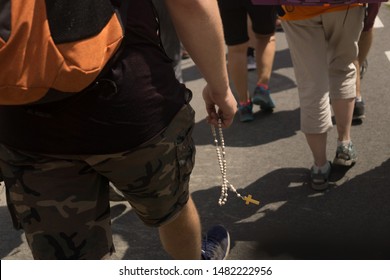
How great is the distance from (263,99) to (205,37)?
285 centimetres

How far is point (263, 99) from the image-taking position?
4836 millimetres

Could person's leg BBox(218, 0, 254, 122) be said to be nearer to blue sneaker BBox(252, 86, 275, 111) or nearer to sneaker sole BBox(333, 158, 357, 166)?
blue sneaker BBox(252, 86, 275, 111)

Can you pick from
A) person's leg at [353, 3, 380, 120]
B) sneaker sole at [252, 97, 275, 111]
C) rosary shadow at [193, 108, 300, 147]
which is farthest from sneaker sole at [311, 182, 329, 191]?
sneaker sole at [252, 97, 275, 111]

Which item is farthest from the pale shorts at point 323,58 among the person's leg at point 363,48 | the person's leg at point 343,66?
the person's leg at point 363,48

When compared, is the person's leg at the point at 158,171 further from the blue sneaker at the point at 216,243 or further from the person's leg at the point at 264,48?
the person's leg at the point at 264,48

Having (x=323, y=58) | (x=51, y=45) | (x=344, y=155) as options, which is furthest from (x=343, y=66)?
(x=51, y=45)

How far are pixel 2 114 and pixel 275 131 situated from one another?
280cm

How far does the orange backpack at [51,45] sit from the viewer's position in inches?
66.7

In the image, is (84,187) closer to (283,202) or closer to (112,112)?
(112,112)

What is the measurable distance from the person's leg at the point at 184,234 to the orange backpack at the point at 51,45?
0.78m

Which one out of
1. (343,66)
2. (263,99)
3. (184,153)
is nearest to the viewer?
(184,153)

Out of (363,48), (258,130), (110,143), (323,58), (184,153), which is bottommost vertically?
(258,130)
